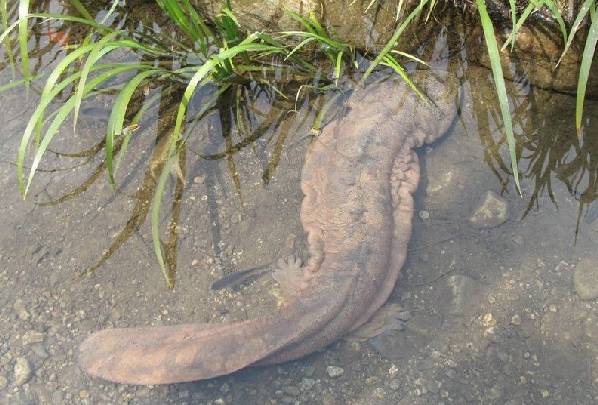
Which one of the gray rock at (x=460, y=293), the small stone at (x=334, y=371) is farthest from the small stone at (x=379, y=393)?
the gray rock at (x=460, y=293)

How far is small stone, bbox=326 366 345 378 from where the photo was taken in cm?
379

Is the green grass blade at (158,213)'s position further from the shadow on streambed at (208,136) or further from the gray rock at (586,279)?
the gray rock at (586,279)

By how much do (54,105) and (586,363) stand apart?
4.36 metres

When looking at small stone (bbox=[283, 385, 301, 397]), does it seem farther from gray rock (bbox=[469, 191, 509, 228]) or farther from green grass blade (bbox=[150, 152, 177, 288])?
gray rock (bbox=[469, 191, 509, 228])

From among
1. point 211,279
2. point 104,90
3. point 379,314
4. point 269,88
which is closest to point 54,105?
point 104,90

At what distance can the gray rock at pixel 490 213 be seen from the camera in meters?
4.29

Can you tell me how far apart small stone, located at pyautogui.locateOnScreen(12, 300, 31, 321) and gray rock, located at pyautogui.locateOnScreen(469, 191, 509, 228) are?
316 cm

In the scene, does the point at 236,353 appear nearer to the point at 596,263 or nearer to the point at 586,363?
the point at 586,363

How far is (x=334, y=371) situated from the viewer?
3801mm

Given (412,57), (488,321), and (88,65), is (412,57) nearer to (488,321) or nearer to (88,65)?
(488,321)

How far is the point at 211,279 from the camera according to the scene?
163 inches

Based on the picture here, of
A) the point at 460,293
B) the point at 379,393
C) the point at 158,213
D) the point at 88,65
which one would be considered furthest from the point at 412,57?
the point at 379,393

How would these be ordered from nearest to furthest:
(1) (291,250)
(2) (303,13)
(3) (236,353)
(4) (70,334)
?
(3) (236,353)
(4) (70,334)
(1) (291,250)
(2) (303,13)

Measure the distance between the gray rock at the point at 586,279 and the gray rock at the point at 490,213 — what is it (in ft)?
1.94
